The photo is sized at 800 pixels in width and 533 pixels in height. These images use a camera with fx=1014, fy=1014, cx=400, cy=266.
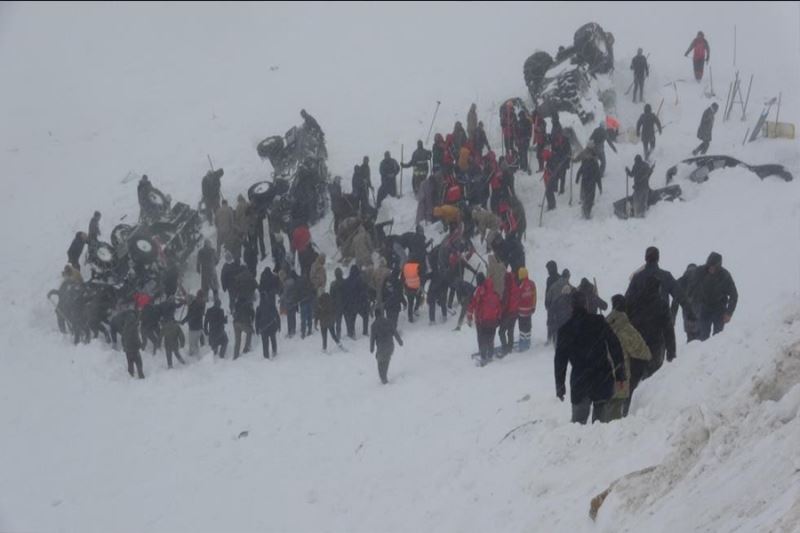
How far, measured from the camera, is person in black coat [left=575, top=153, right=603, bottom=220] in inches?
728

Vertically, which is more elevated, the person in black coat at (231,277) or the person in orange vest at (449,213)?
the person in orange vest at (449,213)

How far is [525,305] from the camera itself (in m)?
14.7

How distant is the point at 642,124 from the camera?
20094 millimetres

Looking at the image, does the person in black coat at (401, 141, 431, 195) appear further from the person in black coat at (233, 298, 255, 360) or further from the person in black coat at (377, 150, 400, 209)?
the person in black coat at (233, 298, 255, 360)

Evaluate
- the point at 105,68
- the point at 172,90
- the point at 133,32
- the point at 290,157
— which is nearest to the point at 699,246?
the point at 290,157

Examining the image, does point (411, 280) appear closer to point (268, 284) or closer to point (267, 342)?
point (268, 284)

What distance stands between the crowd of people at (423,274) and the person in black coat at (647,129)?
42 millimetres

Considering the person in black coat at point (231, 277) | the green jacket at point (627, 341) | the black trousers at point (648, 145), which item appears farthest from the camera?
the black trousers at point (648, 145)

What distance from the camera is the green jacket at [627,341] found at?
9969mm

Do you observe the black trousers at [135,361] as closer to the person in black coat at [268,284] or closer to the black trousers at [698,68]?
the person in black coat at [268,284]

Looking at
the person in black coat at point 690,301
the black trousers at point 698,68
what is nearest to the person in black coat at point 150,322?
the person in black coat at point 690,301

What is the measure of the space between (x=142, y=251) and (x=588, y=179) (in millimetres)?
Answer: 8216

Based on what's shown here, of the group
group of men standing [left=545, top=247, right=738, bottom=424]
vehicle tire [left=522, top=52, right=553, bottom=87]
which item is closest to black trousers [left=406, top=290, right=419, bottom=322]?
group of men standing [left=545, top=247, right=738, bottom=424]

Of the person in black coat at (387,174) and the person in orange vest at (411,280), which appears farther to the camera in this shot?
the person in black coat at (387,174)
